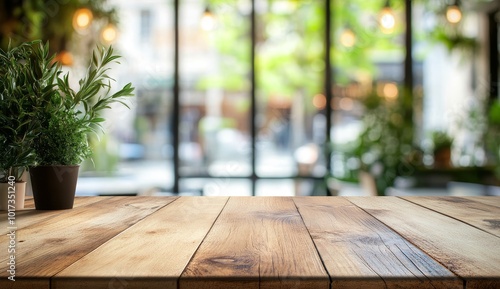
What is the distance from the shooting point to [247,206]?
176 cm

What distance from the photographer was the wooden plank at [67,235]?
97 centimetres

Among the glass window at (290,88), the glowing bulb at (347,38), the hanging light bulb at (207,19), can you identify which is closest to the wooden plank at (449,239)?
the glass window at (290,88)

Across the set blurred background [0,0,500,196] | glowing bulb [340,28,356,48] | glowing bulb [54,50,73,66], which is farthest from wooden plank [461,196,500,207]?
glowing bulb [54,50,73,66]

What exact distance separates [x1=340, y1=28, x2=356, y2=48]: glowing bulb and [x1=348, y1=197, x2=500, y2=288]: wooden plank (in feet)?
14.4

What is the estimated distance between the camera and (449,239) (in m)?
1.21

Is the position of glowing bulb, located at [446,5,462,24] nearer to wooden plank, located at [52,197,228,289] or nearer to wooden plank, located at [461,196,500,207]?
wooden plank, located at [461,196,500,207]

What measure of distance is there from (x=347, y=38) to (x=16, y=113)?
4822 millimetres

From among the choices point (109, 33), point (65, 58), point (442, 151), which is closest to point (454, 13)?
point (442, 151)

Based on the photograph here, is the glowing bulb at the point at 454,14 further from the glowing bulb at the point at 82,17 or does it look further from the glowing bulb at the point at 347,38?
the glowing bulb at the point at 82,17

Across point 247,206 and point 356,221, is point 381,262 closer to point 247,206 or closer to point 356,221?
point 356,221

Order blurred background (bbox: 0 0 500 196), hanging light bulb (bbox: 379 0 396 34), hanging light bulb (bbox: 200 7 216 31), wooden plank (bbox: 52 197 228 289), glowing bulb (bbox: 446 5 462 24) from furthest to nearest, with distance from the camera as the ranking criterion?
blurred background (bbox: 0 0 500 196) < hanging light bulb (bbox: 200 7 216 31) < glowing bulb (bbox: 446 5 462 24) < hanging light bulb (bbox: 379 0 396 34) < wooden plank (bbox: 52 197 228 289)

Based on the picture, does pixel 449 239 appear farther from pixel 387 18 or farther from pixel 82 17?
pixel 82 17

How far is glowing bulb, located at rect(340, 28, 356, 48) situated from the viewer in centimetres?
595

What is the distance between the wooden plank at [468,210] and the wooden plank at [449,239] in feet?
0.13
